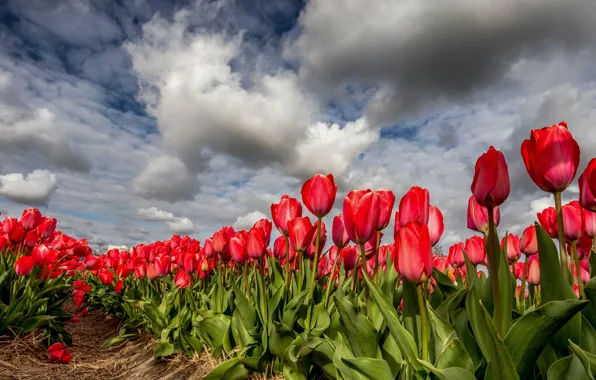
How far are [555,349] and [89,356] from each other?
6.85 m

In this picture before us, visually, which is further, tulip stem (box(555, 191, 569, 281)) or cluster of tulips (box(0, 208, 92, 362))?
cluster of tulips (box(0, 208, 92, 362))

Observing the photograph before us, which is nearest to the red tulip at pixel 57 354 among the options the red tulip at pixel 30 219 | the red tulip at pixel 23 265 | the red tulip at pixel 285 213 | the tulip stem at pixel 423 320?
the red tulip at pixel 23 265

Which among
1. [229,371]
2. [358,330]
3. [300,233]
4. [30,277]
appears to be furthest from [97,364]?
[358,330]

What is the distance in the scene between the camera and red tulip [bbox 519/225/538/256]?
11.1 ft

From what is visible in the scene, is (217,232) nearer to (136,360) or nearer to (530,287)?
(136,360)

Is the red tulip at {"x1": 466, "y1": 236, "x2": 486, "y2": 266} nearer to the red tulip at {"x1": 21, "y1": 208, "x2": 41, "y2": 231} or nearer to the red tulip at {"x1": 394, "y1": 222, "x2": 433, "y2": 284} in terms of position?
the red tulip at {"x1": 394, "y1": 222, "x2": 433, "y2": 284}

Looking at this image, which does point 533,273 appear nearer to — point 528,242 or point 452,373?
point 528,242

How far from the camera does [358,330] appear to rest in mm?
2309

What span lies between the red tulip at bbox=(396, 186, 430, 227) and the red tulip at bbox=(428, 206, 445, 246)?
0.15 metres

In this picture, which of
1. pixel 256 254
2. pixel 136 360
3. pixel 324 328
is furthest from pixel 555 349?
pixel 136 360

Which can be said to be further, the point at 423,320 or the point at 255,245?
the point at 255,245

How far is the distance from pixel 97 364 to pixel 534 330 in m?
6.12

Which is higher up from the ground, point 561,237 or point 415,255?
point 561,237

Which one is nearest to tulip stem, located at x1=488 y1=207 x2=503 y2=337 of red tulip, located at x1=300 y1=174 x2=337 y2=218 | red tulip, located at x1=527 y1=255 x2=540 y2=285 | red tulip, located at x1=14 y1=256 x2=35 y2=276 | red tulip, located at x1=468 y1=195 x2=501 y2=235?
red tulip, located at x1=468 y1=195 x2=501 y2=235
